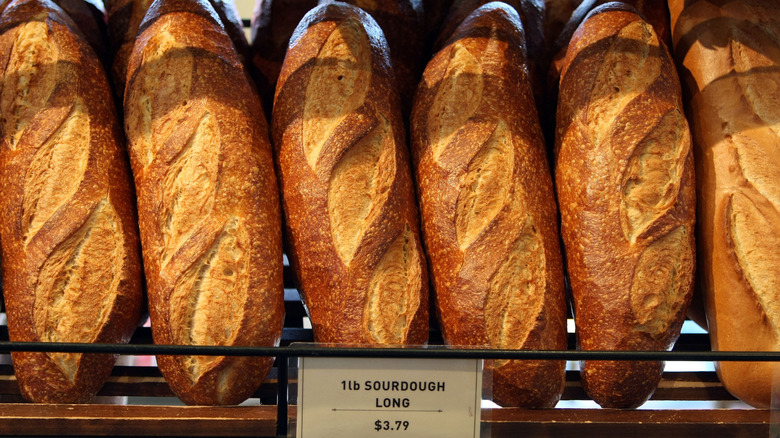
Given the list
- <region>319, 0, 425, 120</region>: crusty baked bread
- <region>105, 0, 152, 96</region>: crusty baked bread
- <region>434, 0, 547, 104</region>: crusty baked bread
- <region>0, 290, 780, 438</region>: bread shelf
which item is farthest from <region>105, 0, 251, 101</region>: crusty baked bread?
<region>0, 290, 780, 438</region>: bread shelf

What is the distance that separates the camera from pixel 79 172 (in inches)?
38.5

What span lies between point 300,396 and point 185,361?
254mm

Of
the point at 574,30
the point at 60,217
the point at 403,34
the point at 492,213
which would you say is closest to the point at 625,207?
the point at 492,213

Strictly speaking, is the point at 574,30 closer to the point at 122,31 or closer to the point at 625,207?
the point at 625,207

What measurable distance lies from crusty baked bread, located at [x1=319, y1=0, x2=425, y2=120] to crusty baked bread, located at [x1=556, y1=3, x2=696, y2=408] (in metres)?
0.31

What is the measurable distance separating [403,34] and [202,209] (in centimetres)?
52

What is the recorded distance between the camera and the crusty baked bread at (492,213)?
0.96 m

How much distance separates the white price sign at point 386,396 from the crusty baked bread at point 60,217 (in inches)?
15.0

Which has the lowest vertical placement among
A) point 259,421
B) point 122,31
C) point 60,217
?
point 259,421

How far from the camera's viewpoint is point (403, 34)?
3.96 ft

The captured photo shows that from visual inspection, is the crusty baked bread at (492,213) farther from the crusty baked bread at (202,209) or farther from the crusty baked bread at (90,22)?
the crusty baked bread at (90,22)

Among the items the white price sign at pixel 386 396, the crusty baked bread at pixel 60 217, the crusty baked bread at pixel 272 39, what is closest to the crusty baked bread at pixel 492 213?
the white price sign at pixel 386 396

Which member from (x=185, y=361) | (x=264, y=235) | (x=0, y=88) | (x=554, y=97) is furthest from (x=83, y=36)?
(x=554, y=97)

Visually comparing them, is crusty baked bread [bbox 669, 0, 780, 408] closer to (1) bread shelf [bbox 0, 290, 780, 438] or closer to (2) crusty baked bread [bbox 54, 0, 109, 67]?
(1) bread shelf [bbox 0, 290, 780, 438]
